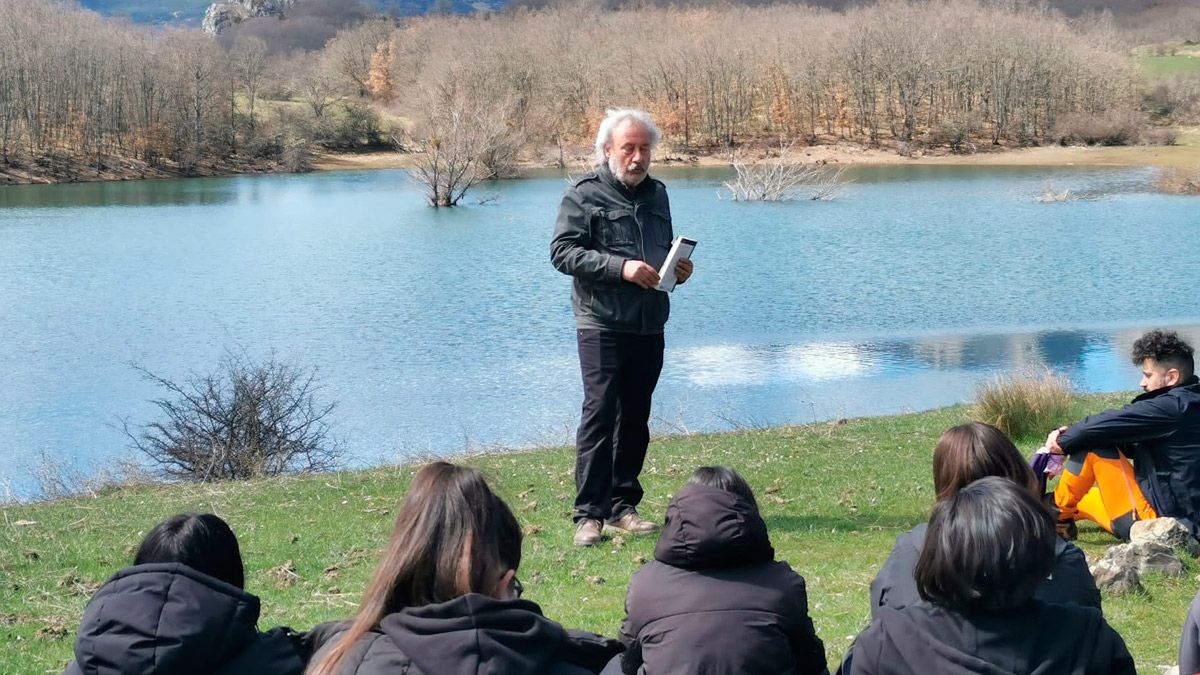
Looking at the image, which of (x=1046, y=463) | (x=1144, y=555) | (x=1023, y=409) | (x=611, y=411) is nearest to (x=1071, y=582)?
(x=1144, y=555)

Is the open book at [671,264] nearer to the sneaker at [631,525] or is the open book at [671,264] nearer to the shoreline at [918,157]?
the sneaker at [631,525]

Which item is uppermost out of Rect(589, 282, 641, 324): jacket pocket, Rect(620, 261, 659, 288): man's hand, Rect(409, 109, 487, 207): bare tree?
Rect(409, 109, 487, 207): bare tree

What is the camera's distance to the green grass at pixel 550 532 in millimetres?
5500

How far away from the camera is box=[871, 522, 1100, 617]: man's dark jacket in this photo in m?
3.85

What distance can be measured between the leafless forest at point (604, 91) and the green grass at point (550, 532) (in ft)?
180

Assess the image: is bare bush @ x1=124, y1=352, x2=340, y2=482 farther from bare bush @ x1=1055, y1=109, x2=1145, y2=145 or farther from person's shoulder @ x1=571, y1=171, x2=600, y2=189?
bare bush @ x1=1055, y1=109, x2=1145, y2=145

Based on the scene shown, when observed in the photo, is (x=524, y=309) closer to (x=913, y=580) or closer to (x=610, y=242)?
(x=610, y=242)

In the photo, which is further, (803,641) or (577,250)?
(577,250)

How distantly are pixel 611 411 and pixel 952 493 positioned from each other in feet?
9.51

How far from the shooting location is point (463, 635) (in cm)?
268

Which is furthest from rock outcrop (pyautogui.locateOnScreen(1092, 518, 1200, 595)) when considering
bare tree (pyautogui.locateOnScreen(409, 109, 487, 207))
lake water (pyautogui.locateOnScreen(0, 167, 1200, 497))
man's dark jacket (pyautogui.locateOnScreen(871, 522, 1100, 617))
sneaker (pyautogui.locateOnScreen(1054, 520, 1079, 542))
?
bare tree (pyautogui.locateOnScreen(409, 109, 487, 207))

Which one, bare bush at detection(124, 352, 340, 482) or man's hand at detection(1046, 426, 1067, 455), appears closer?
man's hand at detection(1046, 426, 1067, 455)

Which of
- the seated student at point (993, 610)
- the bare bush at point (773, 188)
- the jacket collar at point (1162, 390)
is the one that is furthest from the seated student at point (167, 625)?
the bare bush at point (773, 188)

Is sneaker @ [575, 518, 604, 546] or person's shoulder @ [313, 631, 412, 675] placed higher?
person's shoulder @ [313, 631, 412, 675]
